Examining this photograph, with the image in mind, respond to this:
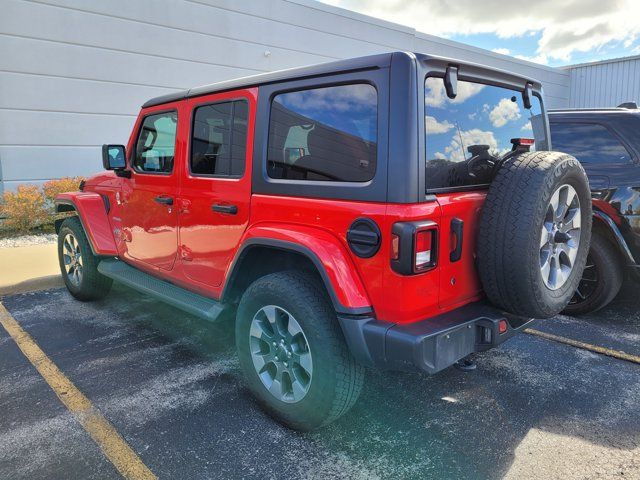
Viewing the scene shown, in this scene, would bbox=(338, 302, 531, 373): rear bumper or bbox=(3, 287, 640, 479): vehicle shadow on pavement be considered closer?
bbox=(338, 302, 531, 373): rear bumper

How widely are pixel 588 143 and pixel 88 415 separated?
15.2 feet

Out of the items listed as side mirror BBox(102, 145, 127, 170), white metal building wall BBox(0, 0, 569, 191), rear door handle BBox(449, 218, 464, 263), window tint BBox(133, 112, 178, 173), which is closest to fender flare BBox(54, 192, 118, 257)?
side mirror BBox(102, 145, 127, 170)

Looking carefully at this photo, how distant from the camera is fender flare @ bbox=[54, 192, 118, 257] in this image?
4.38 meters

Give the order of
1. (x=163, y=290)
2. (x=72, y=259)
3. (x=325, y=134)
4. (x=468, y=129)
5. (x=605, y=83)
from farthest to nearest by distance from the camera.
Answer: (x=605, y=83) < (x=72, y=259) < (x=163, y=290) < (x=468, y=129) < (x=325, y=134)

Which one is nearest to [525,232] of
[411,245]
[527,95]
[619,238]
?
[411,245]

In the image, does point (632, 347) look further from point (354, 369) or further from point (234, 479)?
point (234, 479)

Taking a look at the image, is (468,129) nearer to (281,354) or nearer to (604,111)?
(281,354)

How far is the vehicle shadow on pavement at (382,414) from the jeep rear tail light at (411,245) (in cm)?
102

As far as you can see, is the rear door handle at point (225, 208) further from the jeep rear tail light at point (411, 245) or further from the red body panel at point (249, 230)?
the jeep rear tail light at point (411, 245)

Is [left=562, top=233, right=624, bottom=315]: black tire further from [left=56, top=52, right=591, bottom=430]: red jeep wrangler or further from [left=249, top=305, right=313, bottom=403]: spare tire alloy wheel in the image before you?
[left=249, top=305, right=313, bottom=403]: spare tire alloy wheel

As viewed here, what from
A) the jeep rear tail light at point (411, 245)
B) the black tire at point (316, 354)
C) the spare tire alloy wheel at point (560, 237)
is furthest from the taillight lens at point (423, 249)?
the spare tire alloy wheel at point (560, 237)

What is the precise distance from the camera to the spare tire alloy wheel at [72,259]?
15.7ft

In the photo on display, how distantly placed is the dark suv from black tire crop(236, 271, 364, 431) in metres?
2.90

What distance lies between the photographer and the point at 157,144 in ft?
12.6
